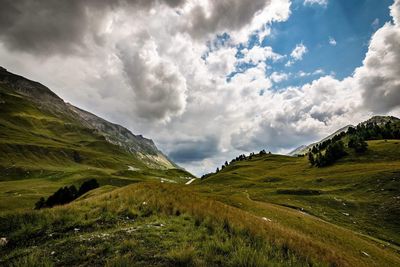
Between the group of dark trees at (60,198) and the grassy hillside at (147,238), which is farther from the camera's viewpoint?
the group of dark trees at (60,198)

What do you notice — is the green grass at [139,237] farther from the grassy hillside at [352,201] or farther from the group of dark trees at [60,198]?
the group of dark trees at [60,198]

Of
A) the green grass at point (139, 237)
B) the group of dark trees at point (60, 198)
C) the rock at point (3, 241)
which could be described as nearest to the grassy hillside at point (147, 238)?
the green grass at point (139, 237)

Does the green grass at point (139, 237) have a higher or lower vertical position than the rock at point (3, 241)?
higher

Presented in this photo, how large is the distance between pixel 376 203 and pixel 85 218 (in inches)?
2119

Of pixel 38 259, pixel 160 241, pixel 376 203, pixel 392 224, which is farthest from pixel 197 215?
pixel 376 203

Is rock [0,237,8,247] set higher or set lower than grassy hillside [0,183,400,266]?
lower

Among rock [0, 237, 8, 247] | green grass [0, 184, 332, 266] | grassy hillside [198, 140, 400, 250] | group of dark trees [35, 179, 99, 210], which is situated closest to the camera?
green grass [0, 184, 332, 266]

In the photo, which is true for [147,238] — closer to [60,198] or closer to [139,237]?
[139,237]

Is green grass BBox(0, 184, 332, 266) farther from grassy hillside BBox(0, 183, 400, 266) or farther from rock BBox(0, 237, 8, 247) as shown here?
rock BBox(0, 237, 8, 247)

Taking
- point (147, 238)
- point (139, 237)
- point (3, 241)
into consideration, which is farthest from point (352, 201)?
point (3, 241)

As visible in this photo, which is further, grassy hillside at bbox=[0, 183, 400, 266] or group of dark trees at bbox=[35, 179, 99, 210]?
group of dark trees at bbox=[35, 179, 99, 210]

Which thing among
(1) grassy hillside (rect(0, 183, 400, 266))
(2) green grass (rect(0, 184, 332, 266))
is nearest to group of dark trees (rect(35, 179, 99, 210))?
(1) grassy hillside (rect(0, 183, 400, 266))

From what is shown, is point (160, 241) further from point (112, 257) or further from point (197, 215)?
point (197, 215)

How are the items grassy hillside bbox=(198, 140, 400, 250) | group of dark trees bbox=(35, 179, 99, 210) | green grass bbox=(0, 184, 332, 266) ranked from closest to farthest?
green grass bbox=(0, 184, 332, 266) < grassy hillside bbox=(198, 140, 400, 250) < group of dark trees bbox=(35, 179, 99, 210)
